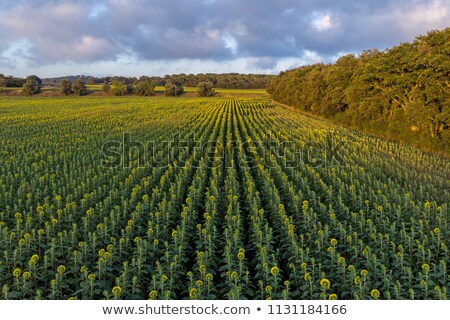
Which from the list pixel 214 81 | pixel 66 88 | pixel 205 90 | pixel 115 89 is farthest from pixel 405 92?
pixel 214 81

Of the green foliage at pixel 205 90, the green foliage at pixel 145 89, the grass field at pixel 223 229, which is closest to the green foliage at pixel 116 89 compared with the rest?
the green foliage at pixel 145 89

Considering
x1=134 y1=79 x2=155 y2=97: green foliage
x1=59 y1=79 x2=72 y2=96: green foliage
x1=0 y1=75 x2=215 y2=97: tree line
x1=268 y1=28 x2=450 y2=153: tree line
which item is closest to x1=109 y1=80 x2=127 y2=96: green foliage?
x1=0 y1=75 x2=215 y2=97: tree line

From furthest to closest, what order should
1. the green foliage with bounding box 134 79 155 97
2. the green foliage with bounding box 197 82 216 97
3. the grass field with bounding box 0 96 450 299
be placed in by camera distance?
the green foliage with bounding box 134 79 155 97, the green foliage with bounding box 197 82 216 97, the grass field with bounding box 0 96 450 299

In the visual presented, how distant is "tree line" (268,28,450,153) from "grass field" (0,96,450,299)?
248 inches

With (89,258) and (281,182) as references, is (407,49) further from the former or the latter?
(89,258)

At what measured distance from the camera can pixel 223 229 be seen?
9250 millimetres

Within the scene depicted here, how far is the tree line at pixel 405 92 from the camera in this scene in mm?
22578

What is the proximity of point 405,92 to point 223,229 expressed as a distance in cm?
2299

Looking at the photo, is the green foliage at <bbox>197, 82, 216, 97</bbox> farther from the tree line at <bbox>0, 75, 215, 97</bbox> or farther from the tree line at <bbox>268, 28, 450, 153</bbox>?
the tree line at <bbox>268, 28, 450, 153</bbox>

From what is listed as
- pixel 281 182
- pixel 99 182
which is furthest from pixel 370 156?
pixel 99 182

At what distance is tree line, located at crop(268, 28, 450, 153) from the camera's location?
22578 mm

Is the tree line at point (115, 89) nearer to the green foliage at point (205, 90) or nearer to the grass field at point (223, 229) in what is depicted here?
the green foliage at point (205, 90)

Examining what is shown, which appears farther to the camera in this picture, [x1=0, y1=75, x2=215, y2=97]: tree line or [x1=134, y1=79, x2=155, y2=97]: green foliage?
[x1=134, y1=79, x2=155, y2=97]: green foliage

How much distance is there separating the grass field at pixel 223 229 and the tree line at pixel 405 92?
6.29 m
